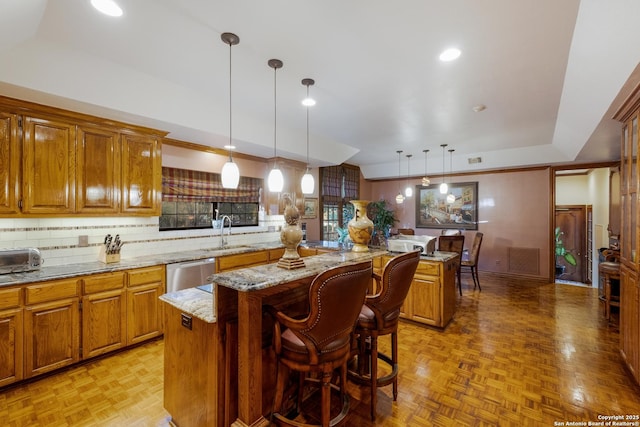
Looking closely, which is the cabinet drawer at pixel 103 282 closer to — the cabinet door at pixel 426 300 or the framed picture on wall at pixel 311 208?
the cabinet door at pixel 426 300

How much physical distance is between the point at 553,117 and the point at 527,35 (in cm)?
237

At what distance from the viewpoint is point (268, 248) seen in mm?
4355

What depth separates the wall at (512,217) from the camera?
19.3ft

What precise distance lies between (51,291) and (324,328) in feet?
8.19

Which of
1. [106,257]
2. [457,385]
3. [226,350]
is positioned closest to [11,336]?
[106,257]

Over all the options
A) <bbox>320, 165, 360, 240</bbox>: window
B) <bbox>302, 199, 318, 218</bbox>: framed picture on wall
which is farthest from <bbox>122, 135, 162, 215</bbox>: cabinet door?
<bbox>320, 165, 360, 240</bbox>: window

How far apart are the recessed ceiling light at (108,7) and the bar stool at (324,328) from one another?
2.17 meters

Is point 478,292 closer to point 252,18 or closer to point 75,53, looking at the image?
point 252,18

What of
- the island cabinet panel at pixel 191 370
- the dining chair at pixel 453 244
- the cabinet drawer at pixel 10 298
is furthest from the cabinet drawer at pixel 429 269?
the cabinet drawer at pixel 10 298

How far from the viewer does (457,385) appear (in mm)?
2297

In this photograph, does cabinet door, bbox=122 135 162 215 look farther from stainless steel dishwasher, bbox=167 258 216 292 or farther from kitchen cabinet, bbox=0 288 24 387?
kitchen cabinet, bbox=0 288 24 387

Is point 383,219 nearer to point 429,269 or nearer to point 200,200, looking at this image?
point 429,269

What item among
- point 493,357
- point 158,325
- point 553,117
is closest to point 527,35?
point 553,117

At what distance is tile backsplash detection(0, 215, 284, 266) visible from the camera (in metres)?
2.69
